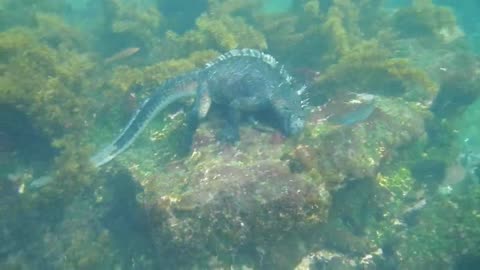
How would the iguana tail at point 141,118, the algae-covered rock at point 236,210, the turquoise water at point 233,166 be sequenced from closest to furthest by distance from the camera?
1. the algae-covered rock at point 236,210
2. the turquoise water at point 233,166
3. the iguana tail at point 141,118

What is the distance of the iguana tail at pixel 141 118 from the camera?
8.27 metres

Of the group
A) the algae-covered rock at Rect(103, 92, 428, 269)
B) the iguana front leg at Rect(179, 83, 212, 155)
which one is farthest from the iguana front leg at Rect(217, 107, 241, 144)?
the iguana front leg at Rect(179, 83, 212, 155)

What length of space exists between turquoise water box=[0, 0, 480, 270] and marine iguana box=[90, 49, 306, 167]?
3 cm

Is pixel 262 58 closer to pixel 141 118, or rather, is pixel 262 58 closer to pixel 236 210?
pixel 141 118

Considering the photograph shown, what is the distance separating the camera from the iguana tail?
8266 mm

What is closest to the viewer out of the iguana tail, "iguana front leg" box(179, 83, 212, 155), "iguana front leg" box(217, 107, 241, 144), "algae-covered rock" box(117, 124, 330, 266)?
"algae-covered rock" box(117, 124, 330, 266)

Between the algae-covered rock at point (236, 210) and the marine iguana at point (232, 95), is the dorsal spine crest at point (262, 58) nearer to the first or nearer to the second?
Result: the marine iguana at point (232, 95)

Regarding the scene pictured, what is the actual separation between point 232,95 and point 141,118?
1.90 m

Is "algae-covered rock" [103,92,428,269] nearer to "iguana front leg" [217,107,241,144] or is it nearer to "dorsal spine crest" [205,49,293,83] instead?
"iguana front leg" [217,107,241,144]

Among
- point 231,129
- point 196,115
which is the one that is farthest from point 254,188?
point 196,115

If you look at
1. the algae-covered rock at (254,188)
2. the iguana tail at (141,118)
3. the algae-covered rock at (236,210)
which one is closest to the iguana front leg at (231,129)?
the algae-covered rock at (254,188)

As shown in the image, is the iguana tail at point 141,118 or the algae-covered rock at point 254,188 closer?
the algae-covered rock at point 254,188

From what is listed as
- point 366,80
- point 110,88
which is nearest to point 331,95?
point 366,80

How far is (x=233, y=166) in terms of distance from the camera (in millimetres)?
6840
